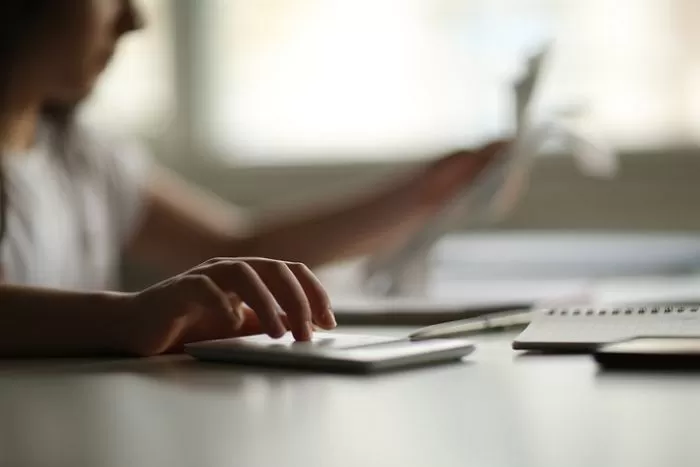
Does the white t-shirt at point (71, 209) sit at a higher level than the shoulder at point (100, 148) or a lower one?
lower

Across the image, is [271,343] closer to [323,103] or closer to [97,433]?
[97,433]

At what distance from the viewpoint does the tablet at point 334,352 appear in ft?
2.24

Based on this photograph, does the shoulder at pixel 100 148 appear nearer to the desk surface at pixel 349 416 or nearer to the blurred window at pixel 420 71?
the blurred window at pixel 420 71

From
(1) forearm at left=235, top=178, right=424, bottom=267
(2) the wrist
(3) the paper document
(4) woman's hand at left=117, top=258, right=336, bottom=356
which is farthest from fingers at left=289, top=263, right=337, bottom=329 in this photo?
(1) forearm at left=235, top=178, right=424, bottom=267

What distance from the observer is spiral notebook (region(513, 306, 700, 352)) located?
2.46ft

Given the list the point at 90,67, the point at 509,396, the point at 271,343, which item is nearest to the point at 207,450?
the point at 509,396

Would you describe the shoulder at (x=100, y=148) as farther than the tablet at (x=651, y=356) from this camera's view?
Yes

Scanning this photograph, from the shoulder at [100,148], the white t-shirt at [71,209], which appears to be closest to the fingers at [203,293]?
the white t-shirt at [71,209]

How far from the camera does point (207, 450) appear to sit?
0.45 meters

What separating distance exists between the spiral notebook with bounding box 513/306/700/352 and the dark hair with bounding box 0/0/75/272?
0.84 m

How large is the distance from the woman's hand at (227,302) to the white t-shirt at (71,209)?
26.5 inches

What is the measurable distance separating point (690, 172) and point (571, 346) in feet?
4.29

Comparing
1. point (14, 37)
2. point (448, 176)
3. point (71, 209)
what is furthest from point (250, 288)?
point (71, 209)

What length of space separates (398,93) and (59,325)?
1359 millimetres
